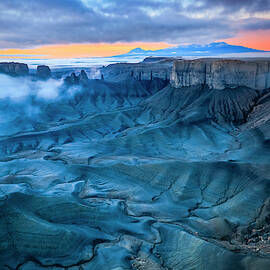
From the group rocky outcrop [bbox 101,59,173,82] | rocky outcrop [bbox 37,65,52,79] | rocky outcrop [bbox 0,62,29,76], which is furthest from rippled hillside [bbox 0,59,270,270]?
rocky outcrop [bbox 37,65,52,79]

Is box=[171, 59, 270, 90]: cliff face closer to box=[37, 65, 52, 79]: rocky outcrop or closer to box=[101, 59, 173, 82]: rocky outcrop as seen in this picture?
box=[101, 59, 173, 82]: rocky outcrop

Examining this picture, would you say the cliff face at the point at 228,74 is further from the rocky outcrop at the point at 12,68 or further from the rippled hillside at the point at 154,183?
the rocky outcrop at the point at 12,68

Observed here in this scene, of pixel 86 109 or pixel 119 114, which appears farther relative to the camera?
pixel 86 109

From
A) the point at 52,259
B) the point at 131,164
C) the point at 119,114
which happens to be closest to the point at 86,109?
the point at 119,114

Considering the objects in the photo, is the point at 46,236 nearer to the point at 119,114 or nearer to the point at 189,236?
the point at 189,236

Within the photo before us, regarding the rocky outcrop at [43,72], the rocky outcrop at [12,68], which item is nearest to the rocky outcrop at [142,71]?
the rocky outcrop at [43,72]

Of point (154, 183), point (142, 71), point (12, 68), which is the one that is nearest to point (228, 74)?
point (154, 183)
